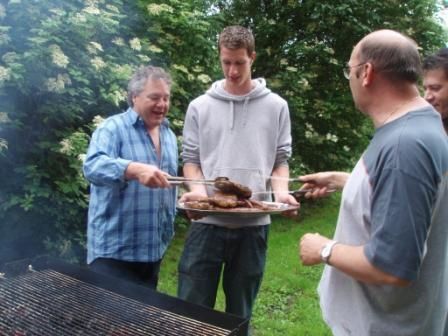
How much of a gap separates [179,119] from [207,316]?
3.26 meters

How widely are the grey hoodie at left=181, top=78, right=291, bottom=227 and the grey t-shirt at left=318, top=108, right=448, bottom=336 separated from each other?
1061 mm

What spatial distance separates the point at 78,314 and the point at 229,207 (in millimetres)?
940

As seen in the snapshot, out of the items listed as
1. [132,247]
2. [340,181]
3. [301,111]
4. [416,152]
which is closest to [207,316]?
[132,247]

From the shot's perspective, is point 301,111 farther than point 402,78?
Yes

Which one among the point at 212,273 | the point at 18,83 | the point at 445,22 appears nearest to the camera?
the point at 212,273

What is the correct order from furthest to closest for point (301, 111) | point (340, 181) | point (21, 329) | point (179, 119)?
point (301, 111)
point (179, 119)
point (340, 181)
point (21, 329)

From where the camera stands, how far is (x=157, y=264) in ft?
9.99

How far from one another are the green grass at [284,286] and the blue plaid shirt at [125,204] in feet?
5.55

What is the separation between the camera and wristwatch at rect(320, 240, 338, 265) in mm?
1821

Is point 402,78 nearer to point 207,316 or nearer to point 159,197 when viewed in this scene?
point 207,316

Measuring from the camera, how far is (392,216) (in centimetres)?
158

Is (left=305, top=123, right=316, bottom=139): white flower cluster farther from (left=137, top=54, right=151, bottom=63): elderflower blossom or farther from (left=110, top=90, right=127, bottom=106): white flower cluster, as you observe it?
(left=110, top=90, right=127, bottom=106): white flower cluster

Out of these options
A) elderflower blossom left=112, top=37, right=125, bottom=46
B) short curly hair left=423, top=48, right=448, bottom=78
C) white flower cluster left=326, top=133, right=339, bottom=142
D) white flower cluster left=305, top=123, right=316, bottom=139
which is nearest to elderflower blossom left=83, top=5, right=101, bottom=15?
elderflower blossom left=112, top=37, right=125, bottom=46

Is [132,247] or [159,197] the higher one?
[159,197]
